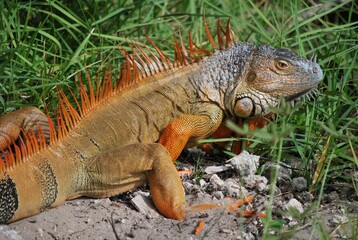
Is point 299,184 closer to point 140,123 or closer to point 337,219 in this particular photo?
point 337,219

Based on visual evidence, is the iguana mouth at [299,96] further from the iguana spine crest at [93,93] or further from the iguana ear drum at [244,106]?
the iguana spine crest at [93,93]

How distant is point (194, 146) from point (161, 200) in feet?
2.96

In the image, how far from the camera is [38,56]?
5801 mm

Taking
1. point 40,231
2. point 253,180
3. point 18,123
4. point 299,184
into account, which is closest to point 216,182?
point 253,180

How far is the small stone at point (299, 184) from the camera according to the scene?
491cm

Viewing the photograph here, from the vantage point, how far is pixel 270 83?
530 cm

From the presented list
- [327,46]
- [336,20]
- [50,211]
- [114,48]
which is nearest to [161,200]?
[50,211]

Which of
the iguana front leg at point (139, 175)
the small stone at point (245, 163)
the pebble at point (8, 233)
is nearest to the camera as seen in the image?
the pebble at point (8, 233)

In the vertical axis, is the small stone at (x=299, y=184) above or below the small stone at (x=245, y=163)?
below

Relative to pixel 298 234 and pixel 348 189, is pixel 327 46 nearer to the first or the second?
pixel 348 189

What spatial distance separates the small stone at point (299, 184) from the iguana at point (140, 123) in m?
0.61

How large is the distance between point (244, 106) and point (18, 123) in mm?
1593

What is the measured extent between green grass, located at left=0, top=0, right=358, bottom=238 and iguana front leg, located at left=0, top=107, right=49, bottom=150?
0.39ft

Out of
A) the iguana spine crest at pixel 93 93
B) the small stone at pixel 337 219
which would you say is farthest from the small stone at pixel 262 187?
the iguana spine crest at pixel 93 93
